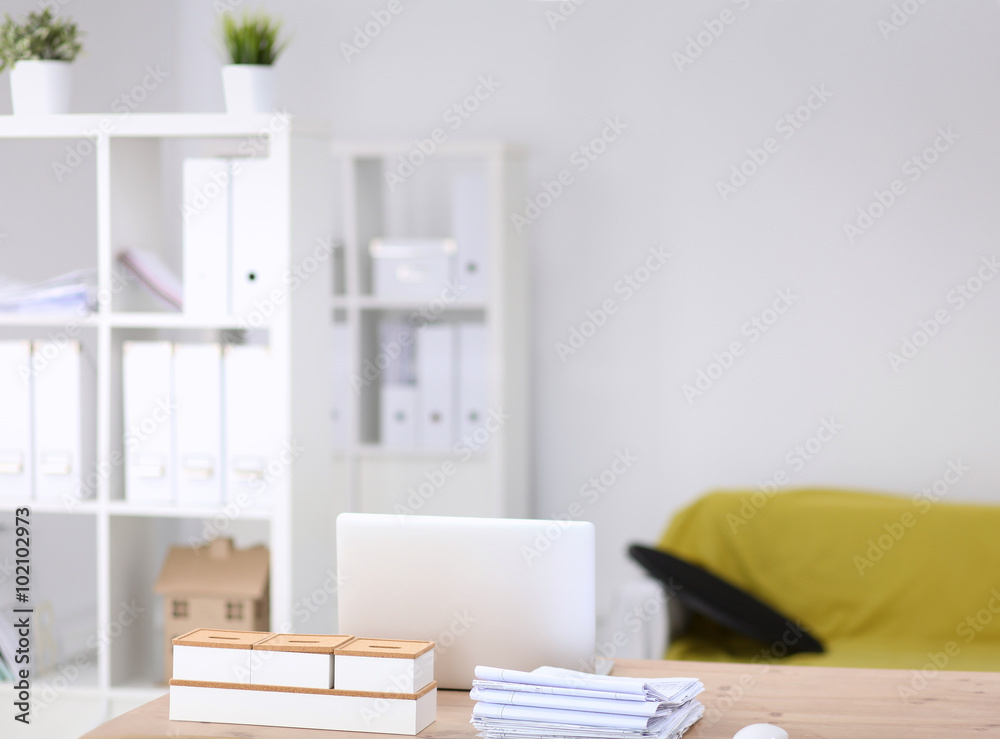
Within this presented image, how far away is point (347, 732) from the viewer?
1558 mm

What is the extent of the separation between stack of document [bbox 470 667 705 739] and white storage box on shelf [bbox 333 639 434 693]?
0.29 ft

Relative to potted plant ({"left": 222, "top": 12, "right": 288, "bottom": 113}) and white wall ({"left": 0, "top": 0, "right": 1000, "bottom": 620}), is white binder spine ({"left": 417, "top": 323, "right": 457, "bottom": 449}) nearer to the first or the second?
white wall ({"left": 0, "top": 0, "right": 1000, "bottom": 620})

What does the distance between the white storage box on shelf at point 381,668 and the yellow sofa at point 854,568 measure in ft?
6.52

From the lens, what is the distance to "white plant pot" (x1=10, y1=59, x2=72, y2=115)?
2574mm

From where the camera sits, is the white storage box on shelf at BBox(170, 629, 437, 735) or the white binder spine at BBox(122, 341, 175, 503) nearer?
the white storage box on shelf at BBox(170, 629, 437, 735)

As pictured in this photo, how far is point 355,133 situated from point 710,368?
1674 mm

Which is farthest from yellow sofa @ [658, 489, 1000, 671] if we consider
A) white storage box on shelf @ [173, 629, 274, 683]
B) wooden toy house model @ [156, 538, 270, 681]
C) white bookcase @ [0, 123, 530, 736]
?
white storage box on shelf @ [173, 629, 274, 683]

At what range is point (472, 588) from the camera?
172 cm

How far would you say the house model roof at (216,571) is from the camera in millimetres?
2605

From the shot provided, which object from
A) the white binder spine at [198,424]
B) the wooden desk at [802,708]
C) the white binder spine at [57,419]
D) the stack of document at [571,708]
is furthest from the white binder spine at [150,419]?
the stack of document at [571,708]

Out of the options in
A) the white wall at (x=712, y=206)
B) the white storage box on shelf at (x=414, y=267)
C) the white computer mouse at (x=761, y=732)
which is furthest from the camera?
the white storage box on shelf at (x=414, y=267)

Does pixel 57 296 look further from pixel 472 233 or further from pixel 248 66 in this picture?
pixel 472 233

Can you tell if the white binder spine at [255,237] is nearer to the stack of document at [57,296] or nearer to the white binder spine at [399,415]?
the stack of document at [57,296]

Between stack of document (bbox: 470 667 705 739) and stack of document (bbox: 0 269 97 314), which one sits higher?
stack of document (bbox: 0 269 97 314)
